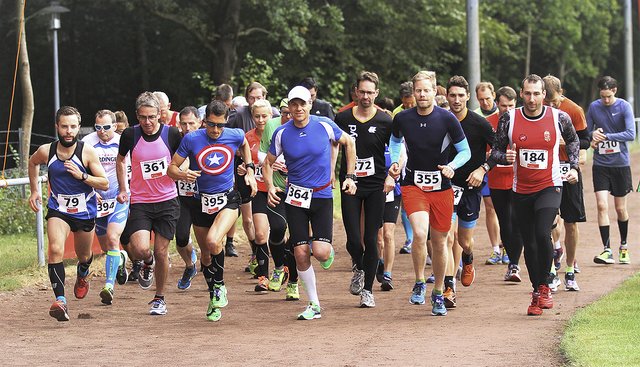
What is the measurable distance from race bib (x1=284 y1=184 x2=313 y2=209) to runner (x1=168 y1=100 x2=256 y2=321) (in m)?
0.45

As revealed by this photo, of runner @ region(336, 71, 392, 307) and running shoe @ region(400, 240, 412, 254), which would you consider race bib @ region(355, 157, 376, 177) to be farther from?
running shoe @ region(400, 240, 412, 254)

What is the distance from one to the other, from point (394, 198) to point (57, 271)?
3.99 metres

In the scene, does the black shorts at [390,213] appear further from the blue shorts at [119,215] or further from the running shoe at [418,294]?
the blue shorts at [119,215]

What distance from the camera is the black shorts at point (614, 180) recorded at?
48.1ft

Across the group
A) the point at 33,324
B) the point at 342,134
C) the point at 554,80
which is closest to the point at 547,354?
the point at 342,134

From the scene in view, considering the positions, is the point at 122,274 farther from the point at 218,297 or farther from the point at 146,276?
the point at 218,297

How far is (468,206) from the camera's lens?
40.3ft

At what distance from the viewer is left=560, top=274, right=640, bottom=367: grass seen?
842 centimetres

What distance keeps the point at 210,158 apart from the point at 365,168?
1.58m

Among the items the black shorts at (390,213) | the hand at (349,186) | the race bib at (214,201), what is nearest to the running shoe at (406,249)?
the black shorts at (390,213)

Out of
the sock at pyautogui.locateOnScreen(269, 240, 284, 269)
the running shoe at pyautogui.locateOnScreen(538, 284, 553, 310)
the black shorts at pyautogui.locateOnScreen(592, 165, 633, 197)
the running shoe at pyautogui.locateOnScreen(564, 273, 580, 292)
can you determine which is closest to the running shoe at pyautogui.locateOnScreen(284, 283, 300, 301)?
the sock at pyautogui.locateOnScreen(269, 240, 284, 269)

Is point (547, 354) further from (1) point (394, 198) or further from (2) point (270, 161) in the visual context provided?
(1) point (394, 198)

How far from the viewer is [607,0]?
53781 mm

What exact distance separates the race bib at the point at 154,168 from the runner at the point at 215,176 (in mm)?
423
